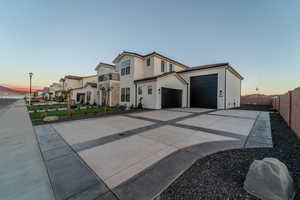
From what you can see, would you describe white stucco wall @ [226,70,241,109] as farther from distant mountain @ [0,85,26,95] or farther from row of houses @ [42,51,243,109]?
distant mountain @ [0,85,26,95]

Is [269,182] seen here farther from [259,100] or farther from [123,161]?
[259,100]

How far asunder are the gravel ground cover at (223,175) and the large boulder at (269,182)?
12 centimetres

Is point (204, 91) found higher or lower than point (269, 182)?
higher

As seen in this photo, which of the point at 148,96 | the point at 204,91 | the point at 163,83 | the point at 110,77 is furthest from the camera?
the point at 110,77

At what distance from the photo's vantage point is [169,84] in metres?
14.1

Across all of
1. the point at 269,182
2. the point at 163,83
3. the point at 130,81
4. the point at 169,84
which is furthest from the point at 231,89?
the point at 269,182

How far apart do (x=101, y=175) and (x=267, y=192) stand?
271 centimetres

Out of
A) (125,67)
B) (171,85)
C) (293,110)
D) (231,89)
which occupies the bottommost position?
(293,110)

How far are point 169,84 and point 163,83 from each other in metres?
1.10

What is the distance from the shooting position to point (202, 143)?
3682 millimetres

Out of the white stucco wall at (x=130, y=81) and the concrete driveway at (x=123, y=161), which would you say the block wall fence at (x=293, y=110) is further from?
the white stucco wall at (x=130, y=81)

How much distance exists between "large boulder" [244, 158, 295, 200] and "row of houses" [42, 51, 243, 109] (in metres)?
11.2

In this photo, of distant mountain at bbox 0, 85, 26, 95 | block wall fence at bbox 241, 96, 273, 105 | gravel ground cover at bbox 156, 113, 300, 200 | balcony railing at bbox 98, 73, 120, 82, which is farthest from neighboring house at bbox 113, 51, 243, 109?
distant mountain at bbox 0, 85, 26, 95

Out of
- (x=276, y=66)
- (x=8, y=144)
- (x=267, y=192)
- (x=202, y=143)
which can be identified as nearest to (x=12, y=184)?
(x=8, y=144)
